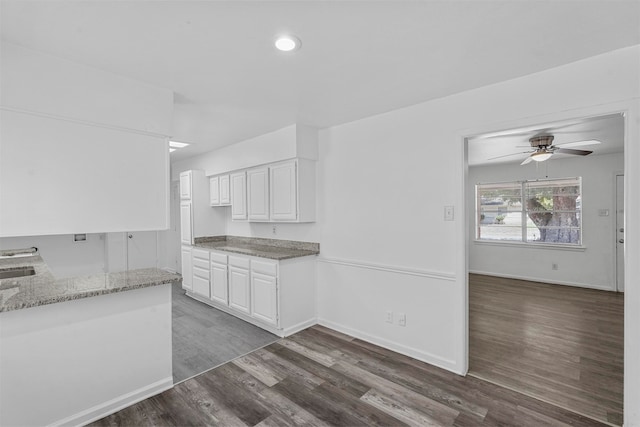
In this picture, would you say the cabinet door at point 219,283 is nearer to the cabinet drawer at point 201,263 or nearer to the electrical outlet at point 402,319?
the cabinet drawer at point 201,263

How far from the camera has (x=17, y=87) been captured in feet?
6.14

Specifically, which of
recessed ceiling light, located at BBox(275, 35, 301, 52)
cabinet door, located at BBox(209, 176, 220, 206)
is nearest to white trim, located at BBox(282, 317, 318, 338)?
cabinet door, located at BBox(209, 176, 220, 206)

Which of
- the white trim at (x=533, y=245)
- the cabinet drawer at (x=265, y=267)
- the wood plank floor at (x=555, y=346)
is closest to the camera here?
the wood plank floor at (x=555, y=346)

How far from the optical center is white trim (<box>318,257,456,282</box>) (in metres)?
2.74

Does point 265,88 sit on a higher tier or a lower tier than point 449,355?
higher

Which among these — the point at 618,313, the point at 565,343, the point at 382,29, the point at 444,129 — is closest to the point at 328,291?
the point at 444,129

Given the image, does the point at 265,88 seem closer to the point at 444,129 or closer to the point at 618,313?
the point at 444,129

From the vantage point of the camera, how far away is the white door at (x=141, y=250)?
16.6ft

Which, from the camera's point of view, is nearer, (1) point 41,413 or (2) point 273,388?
(1) point 41,413

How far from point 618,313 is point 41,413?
6.13 m

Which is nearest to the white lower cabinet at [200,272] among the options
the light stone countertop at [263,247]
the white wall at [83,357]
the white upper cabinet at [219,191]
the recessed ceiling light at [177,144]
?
the light stone countertop at [263,247]

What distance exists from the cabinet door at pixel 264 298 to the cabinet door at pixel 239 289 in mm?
102

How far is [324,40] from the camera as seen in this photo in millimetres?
1808

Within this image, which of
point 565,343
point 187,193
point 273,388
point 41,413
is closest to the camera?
point 41,413
